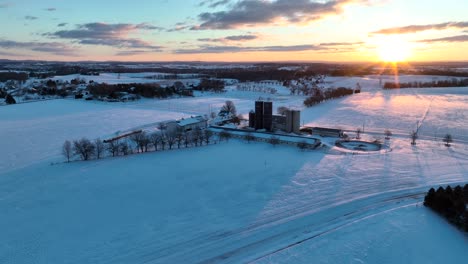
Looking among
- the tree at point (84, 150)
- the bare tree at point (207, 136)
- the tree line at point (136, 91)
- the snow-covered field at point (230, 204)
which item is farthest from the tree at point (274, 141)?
the tree line at point (136, 91)

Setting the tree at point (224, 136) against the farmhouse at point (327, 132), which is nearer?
the tree at point (224, 136)

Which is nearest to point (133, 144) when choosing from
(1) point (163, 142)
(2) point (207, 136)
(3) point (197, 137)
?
(1) point (163, 142)

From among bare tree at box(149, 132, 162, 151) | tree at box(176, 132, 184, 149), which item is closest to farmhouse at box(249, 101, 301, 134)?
tree at box(176, 132, 184, 149)

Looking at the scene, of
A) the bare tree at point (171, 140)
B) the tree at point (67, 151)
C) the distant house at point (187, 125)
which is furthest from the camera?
the distant house at point (187, 125)

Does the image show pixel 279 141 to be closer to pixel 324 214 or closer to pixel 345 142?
pixel 345 142

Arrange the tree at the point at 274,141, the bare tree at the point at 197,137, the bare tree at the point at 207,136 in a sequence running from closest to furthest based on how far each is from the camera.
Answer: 1. the tree at the point at 274,141
2. the bare tree at the point at 197,137
3. the bare tree at the point at 207,136

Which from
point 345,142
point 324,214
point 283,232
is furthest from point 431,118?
point 283,232

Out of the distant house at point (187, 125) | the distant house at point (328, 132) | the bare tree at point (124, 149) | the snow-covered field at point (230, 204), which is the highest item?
the distant house at point (187, 125)

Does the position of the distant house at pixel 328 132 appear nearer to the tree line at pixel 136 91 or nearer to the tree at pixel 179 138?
the tree at pixel 179 138

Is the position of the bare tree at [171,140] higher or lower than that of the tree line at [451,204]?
higher
